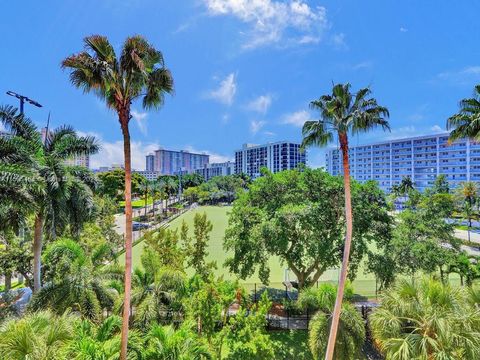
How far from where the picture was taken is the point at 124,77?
6.32 m

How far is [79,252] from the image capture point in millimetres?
Result: 10781

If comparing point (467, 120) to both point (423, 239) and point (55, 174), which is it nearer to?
point (423, 239)

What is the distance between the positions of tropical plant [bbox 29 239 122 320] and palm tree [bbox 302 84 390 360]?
749cm

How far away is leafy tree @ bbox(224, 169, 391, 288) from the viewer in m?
12.9

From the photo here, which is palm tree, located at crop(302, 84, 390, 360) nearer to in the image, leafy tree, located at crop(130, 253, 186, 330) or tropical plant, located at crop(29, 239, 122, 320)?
leafy tree, located at crop(130, 253, 186, 330)

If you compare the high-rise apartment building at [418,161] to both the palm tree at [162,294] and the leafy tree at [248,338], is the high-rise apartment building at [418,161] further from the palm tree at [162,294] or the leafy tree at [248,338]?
the leafy tree at [248,338]

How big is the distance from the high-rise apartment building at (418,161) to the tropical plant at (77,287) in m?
69.2

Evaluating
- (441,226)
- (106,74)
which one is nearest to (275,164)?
(441,226)

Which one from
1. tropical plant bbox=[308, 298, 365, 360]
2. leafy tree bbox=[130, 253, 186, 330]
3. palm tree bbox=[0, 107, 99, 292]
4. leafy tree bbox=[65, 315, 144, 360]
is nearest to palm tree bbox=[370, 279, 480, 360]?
tropical plant bbox=[308, 298, 365, 360]

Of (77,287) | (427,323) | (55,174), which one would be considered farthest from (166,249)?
(427,323)

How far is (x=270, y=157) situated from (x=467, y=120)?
140 m

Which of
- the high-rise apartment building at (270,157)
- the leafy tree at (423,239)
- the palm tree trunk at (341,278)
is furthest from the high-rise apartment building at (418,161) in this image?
the palm tree trunk at (341,278)

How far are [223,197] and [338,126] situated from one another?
8384 centimetres

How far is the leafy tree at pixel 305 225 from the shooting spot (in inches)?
508
